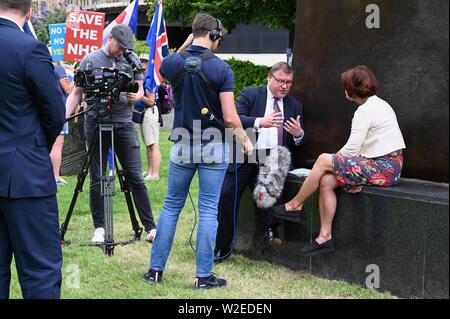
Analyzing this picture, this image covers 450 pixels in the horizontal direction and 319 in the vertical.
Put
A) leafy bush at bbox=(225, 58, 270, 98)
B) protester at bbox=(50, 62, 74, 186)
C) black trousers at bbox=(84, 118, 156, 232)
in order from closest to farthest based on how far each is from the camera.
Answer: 1. black trousers at bbox=(84, 118, 156, 232)
2. protester at bbox=(50, 62, 74, 186)
3. leafy bush at bbox=(225, 58, 270, 98)

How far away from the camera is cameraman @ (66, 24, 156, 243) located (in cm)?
634

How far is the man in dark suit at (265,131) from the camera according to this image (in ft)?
19.4

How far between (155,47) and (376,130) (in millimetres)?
5348

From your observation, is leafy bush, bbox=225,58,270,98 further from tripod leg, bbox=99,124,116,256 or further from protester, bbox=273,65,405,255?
protester, bbox=273,65,405,255

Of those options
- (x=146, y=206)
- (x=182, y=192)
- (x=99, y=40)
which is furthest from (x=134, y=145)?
(x=99, y=40)

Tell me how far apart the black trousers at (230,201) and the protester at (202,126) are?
84 cm

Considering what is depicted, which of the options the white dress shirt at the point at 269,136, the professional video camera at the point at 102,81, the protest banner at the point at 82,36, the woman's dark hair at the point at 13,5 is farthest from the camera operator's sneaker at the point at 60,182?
the woman's dark hair at the point at 13,5

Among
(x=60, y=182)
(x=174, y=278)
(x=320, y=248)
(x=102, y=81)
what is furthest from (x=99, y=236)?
(x=60, y=182)

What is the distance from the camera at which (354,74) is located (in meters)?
5.18

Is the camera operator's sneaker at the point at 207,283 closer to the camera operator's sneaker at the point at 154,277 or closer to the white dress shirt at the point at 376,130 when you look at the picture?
the camera operator's sneaker at the point at 154,277

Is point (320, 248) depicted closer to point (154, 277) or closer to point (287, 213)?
point (287, 213)

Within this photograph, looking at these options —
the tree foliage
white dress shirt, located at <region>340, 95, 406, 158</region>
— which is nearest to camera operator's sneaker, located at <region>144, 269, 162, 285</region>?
white dress shirt, located at <region>340, 95, 406, 158</region>

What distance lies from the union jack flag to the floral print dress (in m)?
4.54

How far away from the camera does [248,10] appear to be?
653 inches
